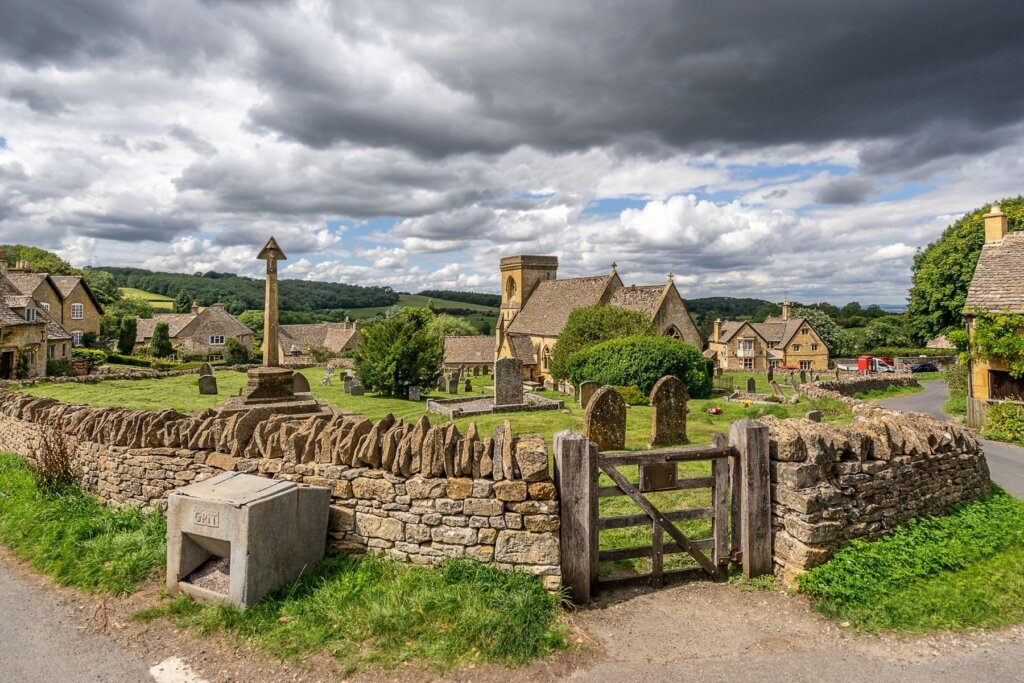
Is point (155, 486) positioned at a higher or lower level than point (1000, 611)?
higher

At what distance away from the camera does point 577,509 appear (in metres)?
6.24

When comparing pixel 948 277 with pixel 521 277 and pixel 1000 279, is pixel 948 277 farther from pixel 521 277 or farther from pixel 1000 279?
pixel 521 277

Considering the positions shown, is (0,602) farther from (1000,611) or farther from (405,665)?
(1000,611)

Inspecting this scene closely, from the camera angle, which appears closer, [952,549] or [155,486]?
[952,549]

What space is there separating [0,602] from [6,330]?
3295 centimetres

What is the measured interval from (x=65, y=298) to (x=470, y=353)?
3743 cm

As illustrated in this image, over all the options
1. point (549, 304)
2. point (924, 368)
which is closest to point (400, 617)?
point (549, 304)

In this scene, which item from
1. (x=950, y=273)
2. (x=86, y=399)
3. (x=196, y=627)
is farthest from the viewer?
(x=950, y=273)

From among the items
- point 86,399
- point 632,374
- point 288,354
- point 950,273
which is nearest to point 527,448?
point 632,374

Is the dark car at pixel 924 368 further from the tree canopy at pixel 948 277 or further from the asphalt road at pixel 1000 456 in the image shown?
the asphalt road at pixel 1000 456

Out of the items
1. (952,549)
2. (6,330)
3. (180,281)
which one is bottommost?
(952,549)

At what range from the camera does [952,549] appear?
285 inches

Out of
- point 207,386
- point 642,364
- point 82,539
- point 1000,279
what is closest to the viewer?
point 82,539

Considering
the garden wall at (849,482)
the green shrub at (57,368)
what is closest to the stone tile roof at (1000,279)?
the garden wall at (849,482)
